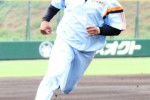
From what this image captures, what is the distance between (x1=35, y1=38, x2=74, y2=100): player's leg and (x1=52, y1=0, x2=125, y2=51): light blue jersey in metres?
0.12

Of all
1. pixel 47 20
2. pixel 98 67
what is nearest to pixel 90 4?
pixel 47 20

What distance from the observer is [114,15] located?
23.9 ft

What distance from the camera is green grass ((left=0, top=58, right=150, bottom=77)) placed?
1750 cm

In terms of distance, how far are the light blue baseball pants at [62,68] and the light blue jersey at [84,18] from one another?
0.11m

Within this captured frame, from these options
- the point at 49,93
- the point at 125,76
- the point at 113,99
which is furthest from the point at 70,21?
the point at 125,76

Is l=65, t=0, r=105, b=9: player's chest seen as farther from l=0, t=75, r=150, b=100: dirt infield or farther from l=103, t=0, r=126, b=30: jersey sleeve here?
l=0, t=75, r=150, b=100: dirt infield

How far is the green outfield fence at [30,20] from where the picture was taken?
25.6 meters

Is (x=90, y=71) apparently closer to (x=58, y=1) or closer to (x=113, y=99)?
(x=113, y=99)

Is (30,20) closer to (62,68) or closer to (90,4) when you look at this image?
(90,4)

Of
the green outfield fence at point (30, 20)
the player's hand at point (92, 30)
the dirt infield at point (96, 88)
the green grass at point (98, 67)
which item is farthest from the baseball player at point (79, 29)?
the green outfield fence at point (30, 20)

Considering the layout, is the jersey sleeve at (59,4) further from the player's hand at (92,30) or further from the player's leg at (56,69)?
the player's hand at (92,30)

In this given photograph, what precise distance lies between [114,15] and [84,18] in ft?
1.20

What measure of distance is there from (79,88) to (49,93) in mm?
6518

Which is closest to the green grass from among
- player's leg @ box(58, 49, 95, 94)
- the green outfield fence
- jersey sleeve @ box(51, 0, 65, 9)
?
the green outfield fence
